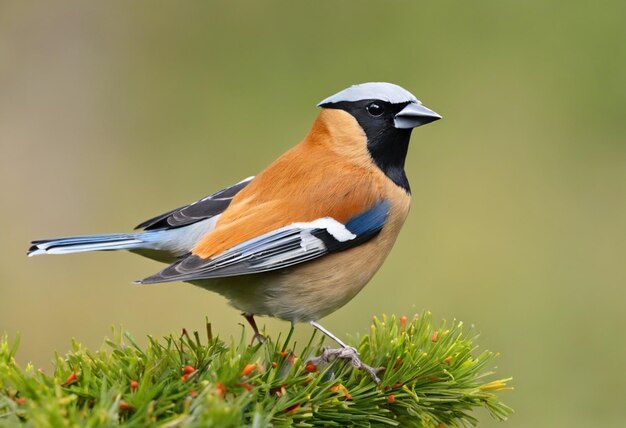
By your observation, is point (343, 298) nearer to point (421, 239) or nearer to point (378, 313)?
point (378, 313)

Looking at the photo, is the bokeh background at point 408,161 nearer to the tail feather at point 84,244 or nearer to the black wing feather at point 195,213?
the black wing feather at point 195,213

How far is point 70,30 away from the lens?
21.3 ft

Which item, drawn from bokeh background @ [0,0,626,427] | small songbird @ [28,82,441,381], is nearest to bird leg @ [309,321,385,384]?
small songbird @ [28,82,441,381]

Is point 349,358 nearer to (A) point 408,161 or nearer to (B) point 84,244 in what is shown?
(B) point 84,244

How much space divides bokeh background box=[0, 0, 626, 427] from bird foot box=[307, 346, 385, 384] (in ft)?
8.33

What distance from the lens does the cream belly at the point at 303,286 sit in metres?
2.81

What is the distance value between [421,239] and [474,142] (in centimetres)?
108

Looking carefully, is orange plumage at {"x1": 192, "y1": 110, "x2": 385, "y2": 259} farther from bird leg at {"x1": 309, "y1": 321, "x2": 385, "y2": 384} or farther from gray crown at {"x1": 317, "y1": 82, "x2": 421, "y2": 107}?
bird leg at {"x1": 309, "y1": 321, "x2": 385, "y2": 384}

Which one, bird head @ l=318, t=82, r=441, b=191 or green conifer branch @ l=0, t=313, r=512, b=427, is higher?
bird head @ l=318, t=82, r=441, b=191

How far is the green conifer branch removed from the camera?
1.71 metres

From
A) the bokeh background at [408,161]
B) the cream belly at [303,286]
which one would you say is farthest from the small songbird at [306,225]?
the bokeh background at [408,161]

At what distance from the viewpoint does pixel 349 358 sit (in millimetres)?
2244

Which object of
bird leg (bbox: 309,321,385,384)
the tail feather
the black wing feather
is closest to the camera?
bird leg (bbox: 309,321,385,384)

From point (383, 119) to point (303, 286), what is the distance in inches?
26.7
